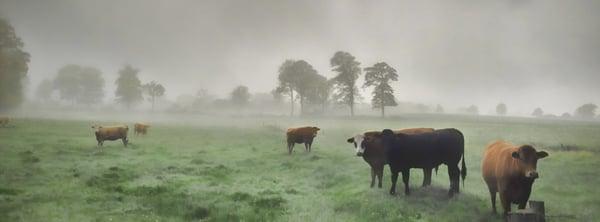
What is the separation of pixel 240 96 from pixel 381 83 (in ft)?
72.8

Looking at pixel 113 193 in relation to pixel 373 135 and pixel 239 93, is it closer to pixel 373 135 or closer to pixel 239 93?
pixel 373 135

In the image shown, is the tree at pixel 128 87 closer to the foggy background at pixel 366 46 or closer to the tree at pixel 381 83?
the foggy background at pixel 366 46

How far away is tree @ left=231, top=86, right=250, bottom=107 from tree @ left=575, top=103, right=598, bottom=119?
107ft

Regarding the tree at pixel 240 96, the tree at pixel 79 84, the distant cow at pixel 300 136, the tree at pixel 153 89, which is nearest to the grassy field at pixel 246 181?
the distant cow at pixel 300 136

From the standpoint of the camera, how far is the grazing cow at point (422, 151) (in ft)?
39.6

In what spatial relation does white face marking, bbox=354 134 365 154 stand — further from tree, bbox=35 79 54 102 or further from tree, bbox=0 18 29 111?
tree, bbox=35 79 54 102

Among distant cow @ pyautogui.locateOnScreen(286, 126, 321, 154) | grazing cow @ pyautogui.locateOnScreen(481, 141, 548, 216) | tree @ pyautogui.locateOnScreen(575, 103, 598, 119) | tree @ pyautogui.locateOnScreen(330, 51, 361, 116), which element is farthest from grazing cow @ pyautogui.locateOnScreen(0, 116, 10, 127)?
tree @ pyautogui.locateOnScreen(575, 103, 598, 119)

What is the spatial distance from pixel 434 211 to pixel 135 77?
34825mm

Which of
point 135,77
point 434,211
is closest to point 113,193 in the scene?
point 434,211

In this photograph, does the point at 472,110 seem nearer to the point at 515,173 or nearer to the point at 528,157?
the point at 515,173

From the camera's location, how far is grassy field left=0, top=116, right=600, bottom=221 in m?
10.5

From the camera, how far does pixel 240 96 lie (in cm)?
4581

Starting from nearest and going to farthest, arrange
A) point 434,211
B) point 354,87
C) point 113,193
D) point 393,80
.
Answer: point 434,211 → point 113,193 → point 393,80 → point 354,87

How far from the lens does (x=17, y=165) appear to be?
1611 cm
